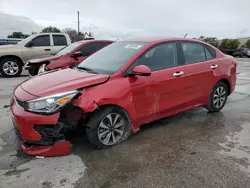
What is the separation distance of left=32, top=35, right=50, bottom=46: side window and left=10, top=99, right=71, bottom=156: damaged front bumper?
806 centimetres

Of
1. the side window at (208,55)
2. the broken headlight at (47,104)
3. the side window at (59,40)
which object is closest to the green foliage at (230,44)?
the side window at (59,40)

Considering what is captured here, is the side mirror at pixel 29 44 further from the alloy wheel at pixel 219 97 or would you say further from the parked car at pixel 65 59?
the alloy wheel at pixel 219 97

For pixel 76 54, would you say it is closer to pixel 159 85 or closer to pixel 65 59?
pixel 65 59

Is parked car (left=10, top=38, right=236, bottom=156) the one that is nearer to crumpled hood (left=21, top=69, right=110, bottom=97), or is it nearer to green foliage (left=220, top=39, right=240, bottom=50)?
crumpled hood (left=21, top=69, right=110, bottom=97)

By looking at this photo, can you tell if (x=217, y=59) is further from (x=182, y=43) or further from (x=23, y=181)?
(x=23, y=181)

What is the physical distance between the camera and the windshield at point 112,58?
3904 millimetres

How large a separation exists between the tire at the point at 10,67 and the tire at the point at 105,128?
837 centimetres

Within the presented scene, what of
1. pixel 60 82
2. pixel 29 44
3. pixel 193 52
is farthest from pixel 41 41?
pixel 60 82

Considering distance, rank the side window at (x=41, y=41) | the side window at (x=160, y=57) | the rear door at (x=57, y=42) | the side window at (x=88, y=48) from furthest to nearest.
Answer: the rear door at (x=57, y=42) < the side window at (x=41, y=41) < the side window at (x=88, y=48) < the side window at (x=160, y=57)

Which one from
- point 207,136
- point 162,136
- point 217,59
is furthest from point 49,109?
point 217,59

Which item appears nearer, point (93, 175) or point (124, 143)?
point (93, 175)

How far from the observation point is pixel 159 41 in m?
4.30

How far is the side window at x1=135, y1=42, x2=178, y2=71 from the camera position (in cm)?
402

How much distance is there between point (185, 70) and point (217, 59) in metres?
1.12
